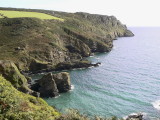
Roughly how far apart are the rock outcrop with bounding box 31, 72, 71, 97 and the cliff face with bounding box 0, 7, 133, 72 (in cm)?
3025

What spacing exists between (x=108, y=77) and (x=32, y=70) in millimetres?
34258

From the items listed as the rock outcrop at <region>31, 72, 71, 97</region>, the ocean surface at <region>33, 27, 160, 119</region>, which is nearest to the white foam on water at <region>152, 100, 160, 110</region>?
the ocean surface at <region>33, 27, 160, 119</region>

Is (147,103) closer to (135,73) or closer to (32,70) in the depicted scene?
(135,73)

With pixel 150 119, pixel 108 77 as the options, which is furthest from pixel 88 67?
pixel 150 119

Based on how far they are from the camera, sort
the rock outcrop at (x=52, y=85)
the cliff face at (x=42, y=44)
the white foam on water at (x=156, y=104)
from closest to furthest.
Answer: the white foam on water at (x=156, y=104) → the rock outcrop at (x=52, y=85) → the cliff face at (x=42, y=44)

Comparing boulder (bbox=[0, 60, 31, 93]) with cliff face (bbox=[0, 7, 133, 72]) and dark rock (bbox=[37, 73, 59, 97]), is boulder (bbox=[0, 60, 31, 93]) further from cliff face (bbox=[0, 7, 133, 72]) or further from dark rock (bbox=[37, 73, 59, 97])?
cliff face (bbox=[0, 7, 133, 72])

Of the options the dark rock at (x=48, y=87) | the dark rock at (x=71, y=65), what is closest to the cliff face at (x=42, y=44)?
the dark rock at (x=71, y=65)

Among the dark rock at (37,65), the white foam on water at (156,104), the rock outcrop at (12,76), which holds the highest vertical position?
the rock outcrop at (12,76)

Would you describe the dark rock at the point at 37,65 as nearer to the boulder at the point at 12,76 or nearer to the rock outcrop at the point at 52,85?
the rock outcrop at the point at 52,85

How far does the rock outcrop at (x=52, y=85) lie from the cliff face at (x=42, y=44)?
30.3 m

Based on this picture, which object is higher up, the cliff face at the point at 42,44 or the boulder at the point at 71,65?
the cliff face at the point at 42,44

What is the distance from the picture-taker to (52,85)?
7738 centimetres

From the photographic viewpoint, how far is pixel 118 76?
332 ft

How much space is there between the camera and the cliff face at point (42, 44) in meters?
115
